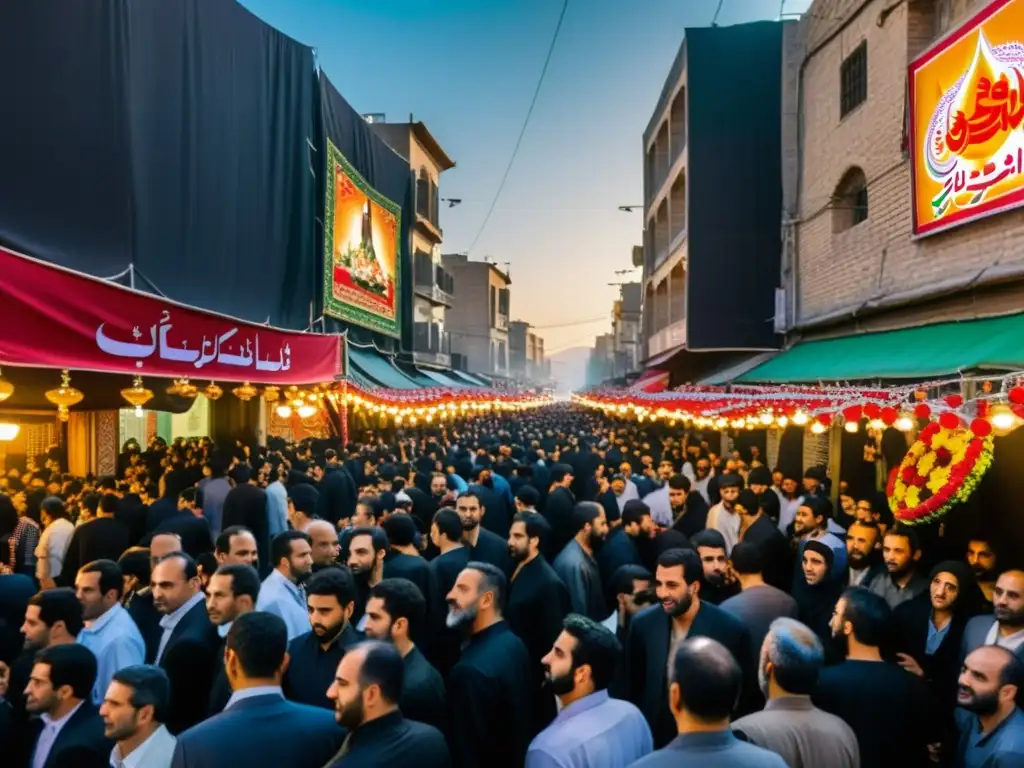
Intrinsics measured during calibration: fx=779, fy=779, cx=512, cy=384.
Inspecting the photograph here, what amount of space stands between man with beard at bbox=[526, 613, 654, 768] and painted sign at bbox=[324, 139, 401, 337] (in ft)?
48.5

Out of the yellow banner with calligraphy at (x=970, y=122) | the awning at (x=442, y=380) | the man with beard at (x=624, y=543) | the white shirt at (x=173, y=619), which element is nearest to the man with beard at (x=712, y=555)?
the man with beard at (x=624, y=543)

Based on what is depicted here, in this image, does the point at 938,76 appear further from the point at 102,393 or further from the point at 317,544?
the point at 102,393

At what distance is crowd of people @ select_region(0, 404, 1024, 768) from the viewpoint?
2.85 meters

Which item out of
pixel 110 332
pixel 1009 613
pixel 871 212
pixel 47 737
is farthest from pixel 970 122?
pixel 47 737

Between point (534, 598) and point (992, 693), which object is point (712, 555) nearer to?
point (534, 598)

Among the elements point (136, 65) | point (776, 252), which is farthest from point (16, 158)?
point (776, 252)

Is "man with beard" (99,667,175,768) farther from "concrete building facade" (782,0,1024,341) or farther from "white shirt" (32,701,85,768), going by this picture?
"concrete building facade" (782,0,1024,341)

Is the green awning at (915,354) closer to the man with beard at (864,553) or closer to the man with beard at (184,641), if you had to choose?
the man with beard at (864,553)

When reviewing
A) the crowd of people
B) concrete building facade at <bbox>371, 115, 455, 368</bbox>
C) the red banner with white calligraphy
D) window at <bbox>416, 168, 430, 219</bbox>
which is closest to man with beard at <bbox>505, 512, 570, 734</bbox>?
the crowd of people

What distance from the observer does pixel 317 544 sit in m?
5.59

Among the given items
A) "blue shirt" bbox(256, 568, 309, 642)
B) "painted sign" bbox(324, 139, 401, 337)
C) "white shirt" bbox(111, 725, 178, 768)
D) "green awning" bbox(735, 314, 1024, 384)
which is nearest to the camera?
"white shirt" bbox(111, 725, 178, 768)

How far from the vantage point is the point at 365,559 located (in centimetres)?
514

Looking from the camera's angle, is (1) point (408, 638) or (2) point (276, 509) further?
(2) point (276, 509)

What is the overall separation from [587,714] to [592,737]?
116 millimetres
